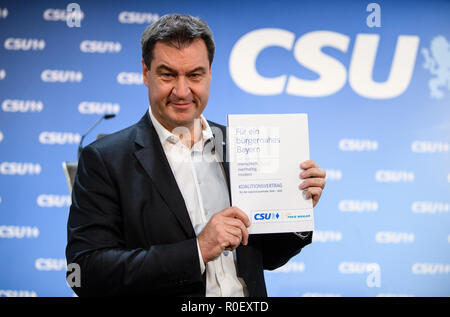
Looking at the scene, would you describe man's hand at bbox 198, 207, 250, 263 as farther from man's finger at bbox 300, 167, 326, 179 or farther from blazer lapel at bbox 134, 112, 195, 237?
man's finger at bbox 300, 167, 326, 179

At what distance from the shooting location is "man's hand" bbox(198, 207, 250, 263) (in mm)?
1231

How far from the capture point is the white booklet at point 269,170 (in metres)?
1.35

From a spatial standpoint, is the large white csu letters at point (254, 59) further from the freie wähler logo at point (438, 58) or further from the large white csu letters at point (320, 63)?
the freie wähler logo at point (438, 58)

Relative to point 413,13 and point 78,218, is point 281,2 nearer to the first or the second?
point 413,13

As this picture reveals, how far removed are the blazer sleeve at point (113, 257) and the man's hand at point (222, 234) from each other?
37mm

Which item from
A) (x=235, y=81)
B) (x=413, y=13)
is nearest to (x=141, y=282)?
(x=235, y=81)

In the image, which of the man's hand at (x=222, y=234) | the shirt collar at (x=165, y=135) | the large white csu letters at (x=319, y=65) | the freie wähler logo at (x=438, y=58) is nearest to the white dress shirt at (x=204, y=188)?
the shirt collar at (x=165, y=135)

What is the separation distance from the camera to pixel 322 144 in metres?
3.90

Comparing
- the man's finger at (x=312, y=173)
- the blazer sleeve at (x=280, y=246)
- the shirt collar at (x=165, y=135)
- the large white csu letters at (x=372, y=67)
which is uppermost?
the large white csu letters at (x=372, y=67)

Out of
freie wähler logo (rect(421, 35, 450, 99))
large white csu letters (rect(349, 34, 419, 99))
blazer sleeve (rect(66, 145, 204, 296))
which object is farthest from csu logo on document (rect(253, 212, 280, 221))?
freie wähler logo (rect(421, 35, 450, 99))

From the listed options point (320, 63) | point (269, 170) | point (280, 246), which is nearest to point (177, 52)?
point (269, 170)

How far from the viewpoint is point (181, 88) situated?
1.42 meters
